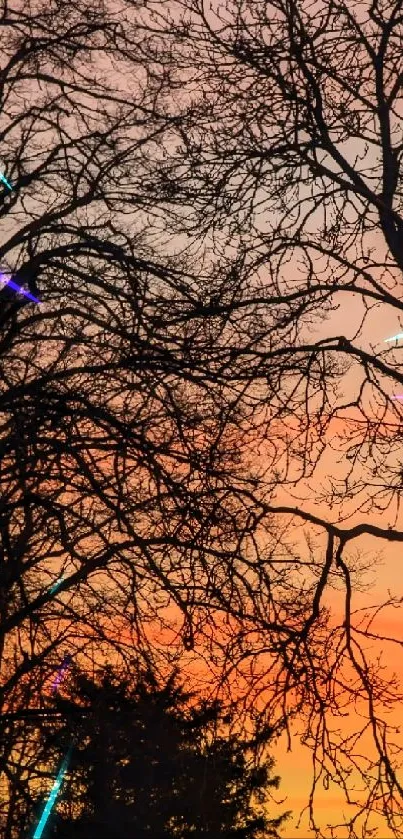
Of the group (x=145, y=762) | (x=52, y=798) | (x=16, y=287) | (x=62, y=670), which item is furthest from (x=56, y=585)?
(x=145, y=762)

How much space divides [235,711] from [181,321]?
3.06 m

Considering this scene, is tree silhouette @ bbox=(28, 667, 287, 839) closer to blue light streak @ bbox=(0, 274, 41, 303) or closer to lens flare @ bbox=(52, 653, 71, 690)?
lens flare @ bbox=(52, 653, 71, 690)

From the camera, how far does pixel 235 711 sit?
431 inches

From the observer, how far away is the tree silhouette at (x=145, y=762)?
472 inches

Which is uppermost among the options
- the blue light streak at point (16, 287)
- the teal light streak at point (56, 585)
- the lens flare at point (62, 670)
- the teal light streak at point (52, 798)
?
the blue light streak at point (16, 287)

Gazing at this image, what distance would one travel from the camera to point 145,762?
840 inches

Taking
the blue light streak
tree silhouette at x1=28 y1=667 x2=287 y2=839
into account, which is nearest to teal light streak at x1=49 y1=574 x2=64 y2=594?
tree silhouette at x1=28 y1=667 x2=287 y2=839

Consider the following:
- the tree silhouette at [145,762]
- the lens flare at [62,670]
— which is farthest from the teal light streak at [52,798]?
the lens flare at [62,670]

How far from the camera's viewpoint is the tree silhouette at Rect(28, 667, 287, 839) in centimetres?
1199

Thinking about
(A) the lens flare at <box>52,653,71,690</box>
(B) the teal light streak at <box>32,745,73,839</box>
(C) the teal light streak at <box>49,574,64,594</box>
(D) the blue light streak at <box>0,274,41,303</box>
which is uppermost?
(D) the blue light streak at <box>0,274,41,303</box>

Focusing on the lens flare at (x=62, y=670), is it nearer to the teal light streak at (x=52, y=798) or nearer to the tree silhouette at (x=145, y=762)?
the tree silhouette at (x=145, y=762)

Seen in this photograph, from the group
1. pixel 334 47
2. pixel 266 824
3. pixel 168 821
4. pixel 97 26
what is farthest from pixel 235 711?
pixel 266 824

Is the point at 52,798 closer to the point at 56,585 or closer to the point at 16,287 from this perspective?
the point at 56,585

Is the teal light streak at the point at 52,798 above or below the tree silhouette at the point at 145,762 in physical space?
below
